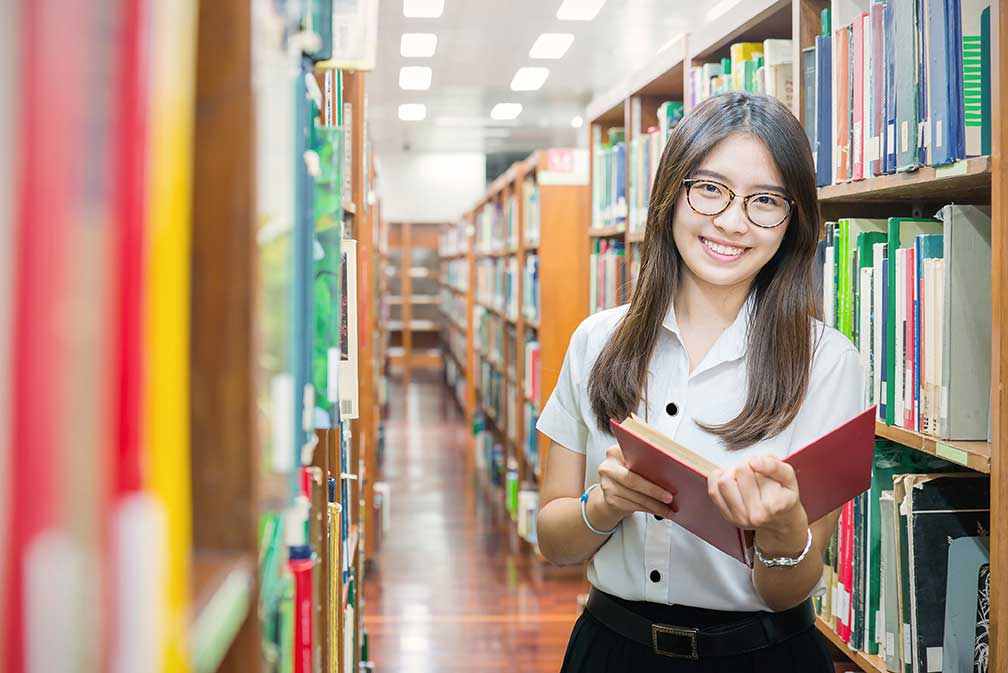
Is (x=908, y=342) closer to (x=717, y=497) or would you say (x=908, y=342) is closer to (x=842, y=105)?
(x=842, y=105)

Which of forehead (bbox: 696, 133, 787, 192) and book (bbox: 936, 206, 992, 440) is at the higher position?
forehead (bbox: 696, 133, 787, 192)

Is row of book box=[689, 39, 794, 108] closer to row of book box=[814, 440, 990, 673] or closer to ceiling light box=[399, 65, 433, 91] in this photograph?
row of book box=[814, 440, 990, 673]

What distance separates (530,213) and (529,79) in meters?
4.45

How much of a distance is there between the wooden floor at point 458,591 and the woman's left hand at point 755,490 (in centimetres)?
249

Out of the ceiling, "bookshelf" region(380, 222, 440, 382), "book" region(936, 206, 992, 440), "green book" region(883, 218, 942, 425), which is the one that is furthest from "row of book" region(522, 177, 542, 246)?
"bookshelf" region(380, 222, 440, 382)

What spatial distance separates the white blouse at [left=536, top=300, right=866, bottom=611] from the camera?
4.72 ft

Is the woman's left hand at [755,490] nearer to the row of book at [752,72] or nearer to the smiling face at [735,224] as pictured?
the smiling face at [735,224]

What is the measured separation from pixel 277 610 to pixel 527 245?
4664 mm

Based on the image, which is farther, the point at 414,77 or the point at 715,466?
the point at 414,77

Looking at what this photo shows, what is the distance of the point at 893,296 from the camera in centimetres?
175

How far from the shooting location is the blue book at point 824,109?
198 cm

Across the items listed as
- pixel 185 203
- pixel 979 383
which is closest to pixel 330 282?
pixel 185 203

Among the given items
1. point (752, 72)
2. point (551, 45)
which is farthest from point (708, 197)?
point (551, 45)

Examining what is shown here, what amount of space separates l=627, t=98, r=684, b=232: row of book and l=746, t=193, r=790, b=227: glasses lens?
1558mm
